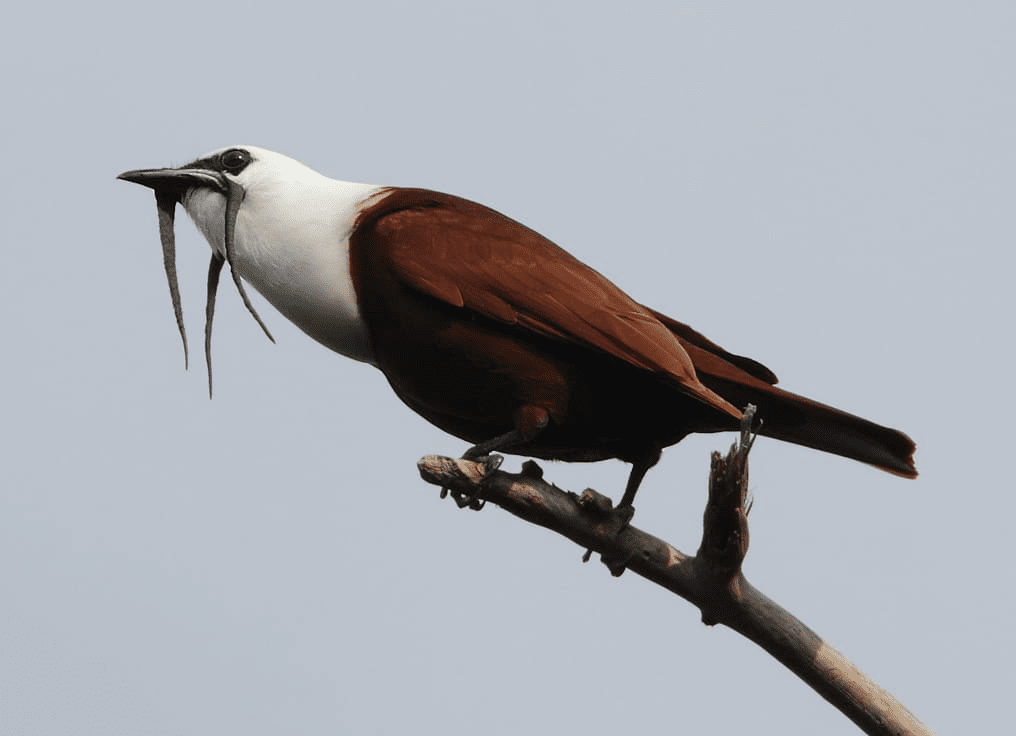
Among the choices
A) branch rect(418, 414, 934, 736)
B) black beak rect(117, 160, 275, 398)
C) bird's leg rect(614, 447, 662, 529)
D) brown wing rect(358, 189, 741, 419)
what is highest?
brown wing rect(358, 189, 741, 419)

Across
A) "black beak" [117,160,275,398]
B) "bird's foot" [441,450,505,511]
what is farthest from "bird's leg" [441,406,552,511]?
"black beak" [117,160,275,398]

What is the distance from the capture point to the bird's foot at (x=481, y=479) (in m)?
3.07

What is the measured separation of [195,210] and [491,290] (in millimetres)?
805

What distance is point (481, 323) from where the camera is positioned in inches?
124

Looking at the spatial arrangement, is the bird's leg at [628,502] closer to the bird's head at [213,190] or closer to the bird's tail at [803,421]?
the bird's tail at [803,421]

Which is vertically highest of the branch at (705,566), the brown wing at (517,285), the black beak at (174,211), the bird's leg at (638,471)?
the brown wing at (517,285)

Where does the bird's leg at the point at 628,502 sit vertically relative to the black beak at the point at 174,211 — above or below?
below

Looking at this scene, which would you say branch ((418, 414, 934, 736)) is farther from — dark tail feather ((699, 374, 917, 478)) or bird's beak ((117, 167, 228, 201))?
bird's beak ((117, 167, 228, 201))

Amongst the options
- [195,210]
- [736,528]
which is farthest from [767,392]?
[195,210]

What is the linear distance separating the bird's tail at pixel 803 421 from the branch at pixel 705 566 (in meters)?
0.38

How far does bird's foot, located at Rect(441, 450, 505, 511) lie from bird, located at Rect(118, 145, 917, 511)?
0.02 m

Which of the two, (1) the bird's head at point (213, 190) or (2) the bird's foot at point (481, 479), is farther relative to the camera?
(1) the bird's head at point (213, 190)

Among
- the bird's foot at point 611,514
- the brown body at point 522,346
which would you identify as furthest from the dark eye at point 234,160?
the bird's foot at point 611,514

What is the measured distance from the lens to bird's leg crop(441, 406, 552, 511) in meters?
3.09
